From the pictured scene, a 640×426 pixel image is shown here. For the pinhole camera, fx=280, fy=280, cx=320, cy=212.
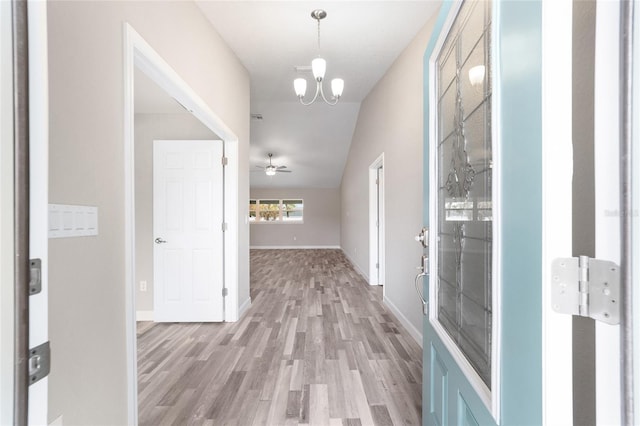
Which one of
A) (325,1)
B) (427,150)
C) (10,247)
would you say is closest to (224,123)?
(325,1)

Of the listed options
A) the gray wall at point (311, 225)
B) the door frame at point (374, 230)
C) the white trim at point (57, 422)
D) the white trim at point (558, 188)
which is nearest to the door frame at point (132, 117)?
the white trim at point (57, 422)

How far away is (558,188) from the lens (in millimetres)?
513

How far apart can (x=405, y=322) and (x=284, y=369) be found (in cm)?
140

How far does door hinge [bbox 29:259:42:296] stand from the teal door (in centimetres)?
94

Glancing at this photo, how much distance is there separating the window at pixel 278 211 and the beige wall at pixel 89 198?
910cm

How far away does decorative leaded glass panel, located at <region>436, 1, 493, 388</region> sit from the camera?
0.89 metres

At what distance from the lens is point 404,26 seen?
8.42 feet

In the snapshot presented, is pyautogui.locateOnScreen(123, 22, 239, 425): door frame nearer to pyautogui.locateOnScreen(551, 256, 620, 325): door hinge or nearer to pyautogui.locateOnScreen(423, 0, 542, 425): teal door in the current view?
pyautogui.locateOnScreen(423, 0, 542, 425): teal door

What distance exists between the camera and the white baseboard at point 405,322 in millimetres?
2578

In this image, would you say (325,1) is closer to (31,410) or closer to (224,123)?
(224,123)

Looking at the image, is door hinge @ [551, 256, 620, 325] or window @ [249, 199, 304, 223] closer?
door hinge @ [551, 256, 620, 325]

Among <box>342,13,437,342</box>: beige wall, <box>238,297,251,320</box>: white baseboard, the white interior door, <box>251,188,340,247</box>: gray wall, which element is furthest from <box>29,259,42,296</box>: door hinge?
<box>251,188,340,247</box>: gray wall

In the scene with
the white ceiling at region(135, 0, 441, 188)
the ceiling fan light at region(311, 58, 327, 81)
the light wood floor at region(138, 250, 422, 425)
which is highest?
the white ceiling at region(135, 0, 441, 188)

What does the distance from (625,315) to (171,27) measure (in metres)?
2.42
